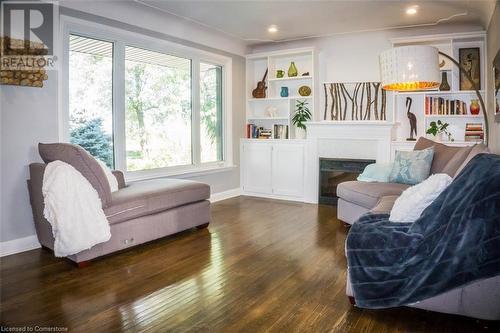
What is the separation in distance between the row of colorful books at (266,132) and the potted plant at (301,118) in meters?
0.22

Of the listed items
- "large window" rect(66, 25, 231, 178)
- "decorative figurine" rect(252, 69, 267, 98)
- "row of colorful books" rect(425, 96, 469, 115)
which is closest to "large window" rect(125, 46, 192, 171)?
"large window" rect(66, 25, 231, 178)

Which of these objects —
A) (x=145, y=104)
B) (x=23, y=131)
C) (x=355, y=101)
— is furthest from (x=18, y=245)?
(x=355, y=101)

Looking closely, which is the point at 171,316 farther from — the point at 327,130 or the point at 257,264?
the point at 327,130

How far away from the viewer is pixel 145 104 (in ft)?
15.9

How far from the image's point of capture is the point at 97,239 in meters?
3.03

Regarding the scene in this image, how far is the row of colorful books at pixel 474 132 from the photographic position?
16.3ft

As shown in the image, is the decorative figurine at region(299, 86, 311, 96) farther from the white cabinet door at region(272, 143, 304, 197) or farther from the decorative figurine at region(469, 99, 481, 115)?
the decorative figurine at region(469, 99, 481, 115)

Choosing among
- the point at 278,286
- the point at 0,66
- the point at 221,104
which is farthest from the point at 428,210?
the point at 221,104

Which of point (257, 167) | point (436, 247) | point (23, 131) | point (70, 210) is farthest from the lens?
point (257, 167)

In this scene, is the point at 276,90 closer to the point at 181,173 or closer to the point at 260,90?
the point at 260,90

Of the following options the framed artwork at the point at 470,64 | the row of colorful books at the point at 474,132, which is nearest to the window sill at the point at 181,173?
the row of colorful books at the point at 474,132

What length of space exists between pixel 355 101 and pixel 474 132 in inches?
65.6

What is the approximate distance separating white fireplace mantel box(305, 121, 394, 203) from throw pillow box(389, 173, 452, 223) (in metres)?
3.05

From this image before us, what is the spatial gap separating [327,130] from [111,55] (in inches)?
125
